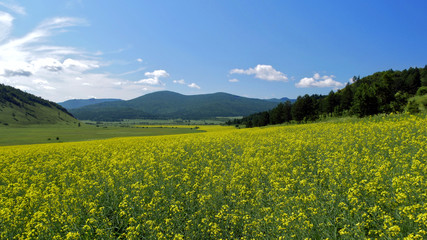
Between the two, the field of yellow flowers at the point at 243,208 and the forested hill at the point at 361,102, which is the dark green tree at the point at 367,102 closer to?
A: the forested hill at the point at 361,102

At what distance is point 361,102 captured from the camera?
174ft

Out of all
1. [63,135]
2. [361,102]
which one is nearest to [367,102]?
[361,102]

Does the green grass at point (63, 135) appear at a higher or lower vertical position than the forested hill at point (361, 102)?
lower

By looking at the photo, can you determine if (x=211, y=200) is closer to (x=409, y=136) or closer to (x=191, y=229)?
(x=191, y=229)

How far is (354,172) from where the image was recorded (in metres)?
6.60

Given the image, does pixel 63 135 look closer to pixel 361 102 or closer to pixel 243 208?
pixel 243 208

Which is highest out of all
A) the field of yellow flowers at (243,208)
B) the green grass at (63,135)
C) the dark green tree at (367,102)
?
the dark green tree at (367,102)

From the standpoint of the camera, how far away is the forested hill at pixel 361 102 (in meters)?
52.9

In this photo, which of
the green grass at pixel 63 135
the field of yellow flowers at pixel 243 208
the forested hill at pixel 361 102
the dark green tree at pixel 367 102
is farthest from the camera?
the green grass at pixel 63 135

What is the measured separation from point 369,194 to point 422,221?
1.73m

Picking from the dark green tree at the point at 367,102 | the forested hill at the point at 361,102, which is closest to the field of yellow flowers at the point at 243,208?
the forested hill at the point at 361,102

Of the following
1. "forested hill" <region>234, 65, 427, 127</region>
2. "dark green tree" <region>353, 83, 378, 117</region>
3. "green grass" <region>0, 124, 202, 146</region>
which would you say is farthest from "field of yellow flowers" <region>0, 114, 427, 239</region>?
"green grass" <region>0, 124, 202, 146</region>

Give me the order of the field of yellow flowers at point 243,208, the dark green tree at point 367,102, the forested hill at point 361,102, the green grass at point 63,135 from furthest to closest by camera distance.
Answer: the green grass at point 63,135 < the forested hill at point 361,102 < the dark green tree at point 367,102 < the field of yellow flowers at point 243,208

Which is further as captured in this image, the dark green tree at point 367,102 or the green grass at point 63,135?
the green grass at point 63,135
